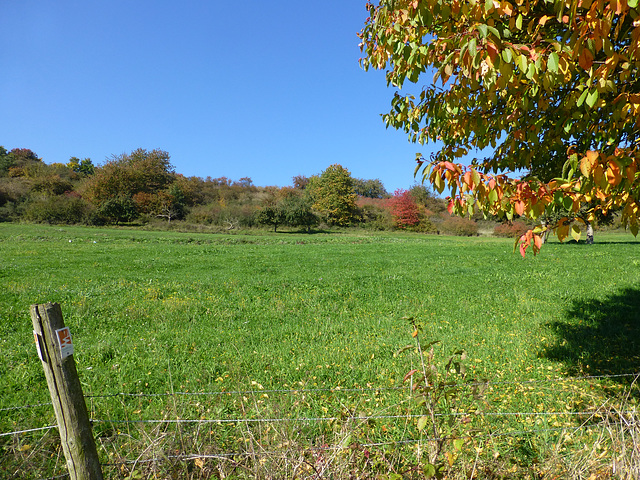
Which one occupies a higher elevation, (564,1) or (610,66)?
(564,1)

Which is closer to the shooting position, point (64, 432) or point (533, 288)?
point (64, 432)

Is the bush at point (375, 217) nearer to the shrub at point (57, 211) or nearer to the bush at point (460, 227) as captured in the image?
the bush at point (460, 227)

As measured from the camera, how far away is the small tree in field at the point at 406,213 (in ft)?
156

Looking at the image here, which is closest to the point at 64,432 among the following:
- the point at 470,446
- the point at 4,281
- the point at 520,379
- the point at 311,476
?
the point at 311,476

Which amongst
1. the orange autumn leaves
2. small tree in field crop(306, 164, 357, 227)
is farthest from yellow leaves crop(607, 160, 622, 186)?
small tree in field crop(306, 164, 357, 227)

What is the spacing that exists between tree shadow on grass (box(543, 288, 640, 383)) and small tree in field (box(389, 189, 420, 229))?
4042cm

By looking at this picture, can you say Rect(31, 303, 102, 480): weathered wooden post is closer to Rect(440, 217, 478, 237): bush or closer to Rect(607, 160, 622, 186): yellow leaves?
Rect(607, 160, 622, 186): yellow leaves

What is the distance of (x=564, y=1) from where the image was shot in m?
2.34

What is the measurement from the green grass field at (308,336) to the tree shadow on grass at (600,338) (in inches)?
1.1

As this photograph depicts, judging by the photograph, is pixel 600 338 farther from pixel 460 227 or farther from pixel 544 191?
pixel 460 227

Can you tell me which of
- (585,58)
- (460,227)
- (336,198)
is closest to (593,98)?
(585,58)

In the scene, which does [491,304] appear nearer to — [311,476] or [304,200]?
[311,476]

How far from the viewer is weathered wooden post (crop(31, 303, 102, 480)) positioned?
6.49 feet

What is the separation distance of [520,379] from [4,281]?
11.6 meters
